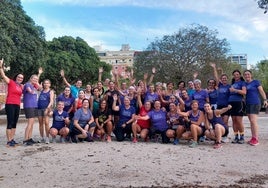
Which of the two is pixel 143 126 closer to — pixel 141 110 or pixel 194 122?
pixel 141 110

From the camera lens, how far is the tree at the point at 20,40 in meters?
20.8

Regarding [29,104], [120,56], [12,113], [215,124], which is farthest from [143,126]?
[120,56]

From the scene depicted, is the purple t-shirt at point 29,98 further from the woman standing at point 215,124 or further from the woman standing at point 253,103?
the woman standing at point 253,103

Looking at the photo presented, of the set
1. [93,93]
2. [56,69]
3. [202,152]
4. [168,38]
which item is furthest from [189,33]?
[202,152]

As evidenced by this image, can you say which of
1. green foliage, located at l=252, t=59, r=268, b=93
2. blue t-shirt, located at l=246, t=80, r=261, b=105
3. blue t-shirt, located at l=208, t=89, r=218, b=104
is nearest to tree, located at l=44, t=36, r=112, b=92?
green foliage, located at l=252, t=59, r=268, b=93

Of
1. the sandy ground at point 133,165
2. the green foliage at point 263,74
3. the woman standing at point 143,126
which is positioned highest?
the green foliage at point 263,74

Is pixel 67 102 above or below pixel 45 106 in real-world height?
above

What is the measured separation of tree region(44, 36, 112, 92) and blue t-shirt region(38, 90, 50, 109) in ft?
87.1

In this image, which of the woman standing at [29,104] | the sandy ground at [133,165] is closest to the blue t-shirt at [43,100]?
the woman standing at [29,104]

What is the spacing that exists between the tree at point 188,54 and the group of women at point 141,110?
80.5 feet

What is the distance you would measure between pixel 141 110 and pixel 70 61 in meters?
30.3

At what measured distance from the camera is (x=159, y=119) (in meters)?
9.82

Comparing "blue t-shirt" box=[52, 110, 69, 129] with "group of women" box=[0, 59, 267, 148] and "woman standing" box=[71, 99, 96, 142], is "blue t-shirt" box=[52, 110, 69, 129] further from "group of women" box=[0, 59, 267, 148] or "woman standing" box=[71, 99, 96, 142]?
"woman standing" box=[71, 99, 96, 142]

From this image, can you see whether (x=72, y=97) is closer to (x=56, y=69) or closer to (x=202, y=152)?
(x=202, y=152)
